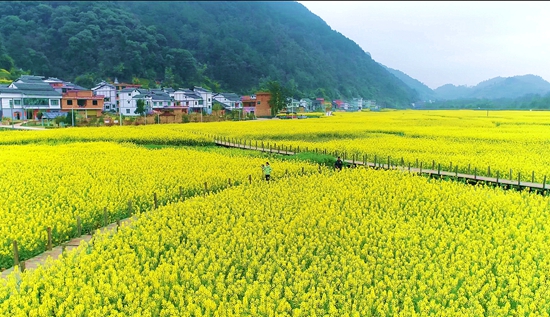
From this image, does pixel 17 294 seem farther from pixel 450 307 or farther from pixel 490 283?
pixel 490 283

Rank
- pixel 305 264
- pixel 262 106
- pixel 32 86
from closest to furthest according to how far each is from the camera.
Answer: pixel 305 264
pixel 32 86
pixel 262 106

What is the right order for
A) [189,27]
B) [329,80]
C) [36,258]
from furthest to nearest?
[329,80], [189,27], [36,258]

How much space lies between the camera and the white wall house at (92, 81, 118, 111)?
2952 inches

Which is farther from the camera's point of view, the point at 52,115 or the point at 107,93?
the point at 107,93

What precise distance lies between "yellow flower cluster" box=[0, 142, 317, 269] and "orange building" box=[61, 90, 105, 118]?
41.1 meters

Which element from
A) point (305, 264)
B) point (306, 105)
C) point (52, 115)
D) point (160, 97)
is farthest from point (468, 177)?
point (306, 105)

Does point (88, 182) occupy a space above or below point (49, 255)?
above

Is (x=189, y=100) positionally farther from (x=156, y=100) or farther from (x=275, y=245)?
(x=275, y=245)

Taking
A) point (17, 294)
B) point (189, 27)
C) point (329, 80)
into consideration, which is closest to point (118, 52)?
point (189, 27)

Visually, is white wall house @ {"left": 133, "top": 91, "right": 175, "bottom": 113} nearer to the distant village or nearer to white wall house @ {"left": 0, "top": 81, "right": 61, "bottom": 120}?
the distant village

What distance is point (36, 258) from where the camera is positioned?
9914 millimetres

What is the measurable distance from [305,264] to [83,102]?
65.0m

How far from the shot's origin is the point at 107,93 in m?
75.4

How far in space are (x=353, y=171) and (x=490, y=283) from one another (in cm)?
1127
